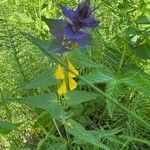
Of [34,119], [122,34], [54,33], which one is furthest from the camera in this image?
[122,34]

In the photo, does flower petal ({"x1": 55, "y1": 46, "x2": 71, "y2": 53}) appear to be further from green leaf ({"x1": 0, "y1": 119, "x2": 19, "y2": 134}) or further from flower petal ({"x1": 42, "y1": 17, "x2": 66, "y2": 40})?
green leaf ({"x1": 0, "y1": 119, "x2": 19, "y2": 134})

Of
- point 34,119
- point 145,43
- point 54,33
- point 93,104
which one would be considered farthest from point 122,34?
point 54,33

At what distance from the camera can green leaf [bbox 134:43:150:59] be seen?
1214 mm

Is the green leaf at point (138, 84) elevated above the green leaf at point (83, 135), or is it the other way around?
the green leaf at point (138, 84)

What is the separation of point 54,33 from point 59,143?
1.17 ft

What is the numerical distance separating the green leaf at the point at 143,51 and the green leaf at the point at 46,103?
0.39 m

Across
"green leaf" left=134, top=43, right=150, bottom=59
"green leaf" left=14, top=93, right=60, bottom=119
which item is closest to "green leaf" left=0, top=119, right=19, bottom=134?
"green leaf" left=14, top=93, right=60, bottom=119

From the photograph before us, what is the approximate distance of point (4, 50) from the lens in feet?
4.00

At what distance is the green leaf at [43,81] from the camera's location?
0.86 meters

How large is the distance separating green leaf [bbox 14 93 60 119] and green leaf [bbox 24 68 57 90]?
24 mm

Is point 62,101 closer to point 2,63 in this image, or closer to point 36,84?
point 36,84

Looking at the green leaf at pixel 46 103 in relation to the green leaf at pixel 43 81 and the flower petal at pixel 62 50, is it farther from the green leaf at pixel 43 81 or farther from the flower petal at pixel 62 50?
the flower petal at pixel 62 50

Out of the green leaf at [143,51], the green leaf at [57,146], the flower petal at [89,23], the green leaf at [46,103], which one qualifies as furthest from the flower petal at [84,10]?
the green leaf at [143,51]

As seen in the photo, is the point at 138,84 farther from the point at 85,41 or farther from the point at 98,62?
the point at 98,62
